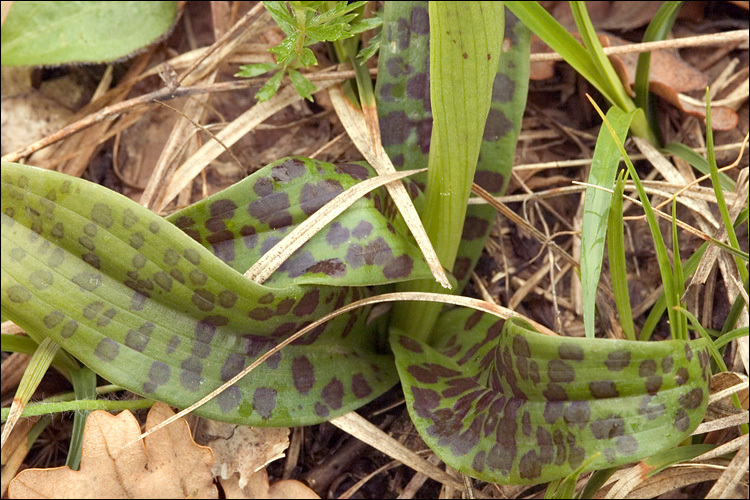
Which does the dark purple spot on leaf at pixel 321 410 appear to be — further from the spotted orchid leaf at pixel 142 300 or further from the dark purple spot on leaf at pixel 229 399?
the dark purple spot on leaf at pixel 229 399

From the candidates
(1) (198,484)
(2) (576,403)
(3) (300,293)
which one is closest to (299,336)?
(3) (300,293)

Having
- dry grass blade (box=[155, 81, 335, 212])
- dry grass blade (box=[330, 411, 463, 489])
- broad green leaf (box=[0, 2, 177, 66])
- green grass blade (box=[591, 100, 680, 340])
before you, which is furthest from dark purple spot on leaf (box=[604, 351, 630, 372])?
broad green leaf (box=[0, 2, 177, 66])

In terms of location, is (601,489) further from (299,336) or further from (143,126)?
(143,126)

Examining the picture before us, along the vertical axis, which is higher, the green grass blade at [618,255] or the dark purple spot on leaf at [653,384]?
the green grass blade at [618,255]

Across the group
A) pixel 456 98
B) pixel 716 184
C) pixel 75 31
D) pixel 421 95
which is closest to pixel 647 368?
pixel 716 184

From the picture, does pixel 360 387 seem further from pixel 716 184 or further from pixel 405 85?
pixel 716 184

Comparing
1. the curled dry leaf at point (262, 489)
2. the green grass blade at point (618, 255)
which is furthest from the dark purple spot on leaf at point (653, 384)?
the curled dry leaf at point (262, 489)
